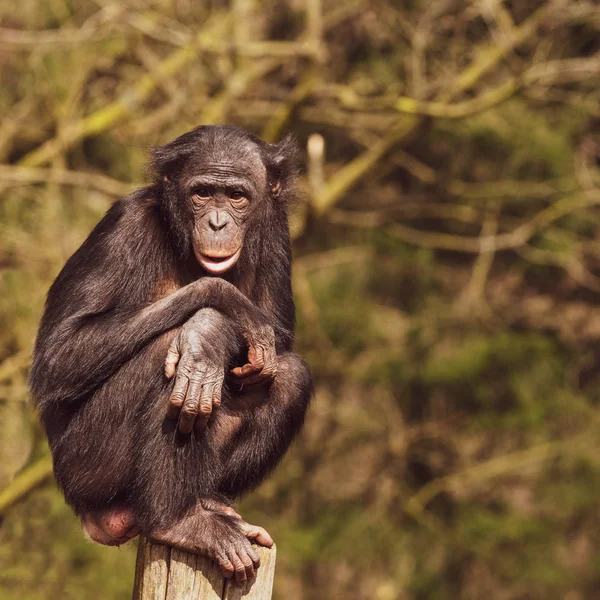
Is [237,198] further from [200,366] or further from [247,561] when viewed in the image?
[247,561]

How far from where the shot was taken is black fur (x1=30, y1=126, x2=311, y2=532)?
13.9ft

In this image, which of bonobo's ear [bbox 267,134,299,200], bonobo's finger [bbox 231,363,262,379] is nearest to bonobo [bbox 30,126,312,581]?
bonobo's finger [bbox 231,363,262,379]

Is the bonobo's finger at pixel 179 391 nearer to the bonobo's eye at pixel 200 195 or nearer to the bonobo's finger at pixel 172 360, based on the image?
the bonobo's finger at pixel 172 360

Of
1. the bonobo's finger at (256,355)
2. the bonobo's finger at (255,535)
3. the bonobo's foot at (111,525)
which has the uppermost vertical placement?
the bonobo's finger at (256,355)

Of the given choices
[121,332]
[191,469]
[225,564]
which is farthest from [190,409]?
[225,564]

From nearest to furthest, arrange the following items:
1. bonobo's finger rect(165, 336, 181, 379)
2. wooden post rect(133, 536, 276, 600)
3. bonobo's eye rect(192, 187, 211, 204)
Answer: wooden post rect(133, 536, 276, 600), bonobo's finger rect(165, 336, 181, 379), bonobo's eye rect(192, 187, 211, 204)

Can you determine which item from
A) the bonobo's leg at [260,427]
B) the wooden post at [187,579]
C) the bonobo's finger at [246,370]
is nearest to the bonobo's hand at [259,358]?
the bonobo's finger at [246,370]

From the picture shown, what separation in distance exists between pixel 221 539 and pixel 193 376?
662mm

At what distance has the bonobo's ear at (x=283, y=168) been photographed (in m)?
5.09

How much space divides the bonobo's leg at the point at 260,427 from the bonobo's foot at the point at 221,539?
32 centimetres

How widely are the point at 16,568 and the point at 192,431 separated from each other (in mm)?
4447

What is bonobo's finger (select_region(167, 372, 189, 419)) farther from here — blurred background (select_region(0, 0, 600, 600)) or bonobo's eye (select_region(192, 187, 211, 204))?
blurred background (select_region(0, 0, 600, 600))

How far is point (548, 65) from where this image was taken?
8.94 metres

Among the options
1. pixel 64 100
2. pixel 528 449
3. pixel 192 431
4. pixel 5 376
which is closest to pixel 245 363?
pixel 192 431
